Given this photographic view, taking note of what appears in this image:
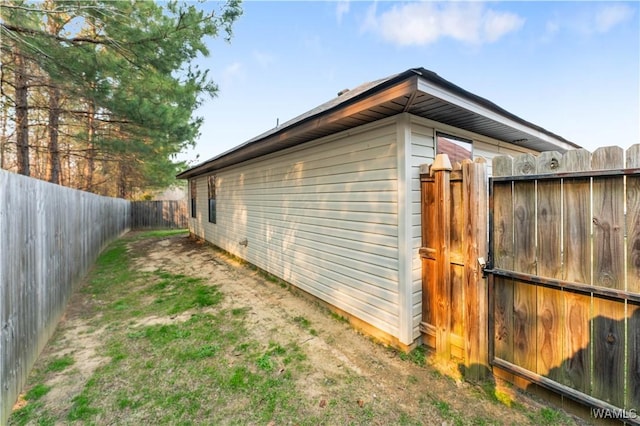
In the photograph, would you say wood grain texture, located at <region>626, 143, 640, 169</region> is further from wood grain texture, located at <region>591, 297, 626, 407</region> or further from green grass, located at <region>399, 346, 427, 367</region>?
green grass, located at <region>399, 346, 427, 367</region>

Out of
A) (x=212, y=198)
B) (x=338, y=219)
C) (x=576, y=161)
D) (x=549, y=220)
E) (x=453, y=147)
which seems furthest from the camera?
(x=212, y=198)

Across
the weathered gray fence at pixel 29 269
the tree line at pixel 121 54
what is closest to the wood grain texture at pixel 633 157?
the weathered gray fence at pixel 29 269

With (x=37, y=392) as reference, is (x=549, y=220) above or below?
above

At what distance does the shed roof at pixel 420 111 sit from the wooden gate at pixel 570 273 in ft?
2.83

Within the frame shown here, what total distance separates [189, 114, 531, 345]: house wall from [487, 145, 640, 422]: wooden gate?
0.84 metres

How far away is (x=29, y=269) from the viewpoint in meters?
2.69

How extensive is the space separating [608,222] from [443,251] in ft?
3.98

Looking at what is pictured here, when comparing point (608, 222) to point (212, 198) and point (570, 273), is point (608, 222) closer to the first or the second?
point (570, 273)

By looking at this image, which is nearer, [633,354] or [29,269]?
[633,354]

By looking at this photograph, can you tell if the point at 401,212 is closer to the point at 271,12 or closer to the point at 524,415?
the point at 524,415

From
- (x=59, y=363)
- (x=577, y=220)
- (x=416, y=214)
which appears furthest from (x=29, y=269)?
(x=577, y=220)

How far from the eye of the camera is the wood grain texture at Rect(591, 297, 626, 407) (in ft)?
5.94

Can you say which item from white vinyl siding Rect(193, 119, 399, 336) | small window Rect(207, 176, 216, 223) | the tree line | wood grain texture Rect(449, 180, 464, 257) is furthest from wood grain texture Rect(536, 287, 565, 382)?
small window Rect(207, 176, 216, 223)

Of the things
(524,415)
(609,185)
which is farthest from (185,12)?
(524,415)
